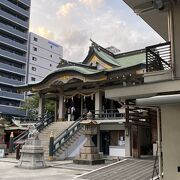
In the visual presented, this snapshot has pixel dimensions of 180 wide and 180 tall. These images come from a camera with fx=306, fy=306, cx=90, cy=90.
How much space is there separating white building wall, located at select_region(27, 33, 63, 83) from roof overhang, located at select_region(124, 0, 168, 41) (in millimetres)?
58907

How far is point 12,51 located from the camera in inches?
2721

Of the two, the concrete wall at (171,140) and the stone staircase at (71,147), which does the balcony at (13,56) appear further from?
the concrete wall at (171,140)

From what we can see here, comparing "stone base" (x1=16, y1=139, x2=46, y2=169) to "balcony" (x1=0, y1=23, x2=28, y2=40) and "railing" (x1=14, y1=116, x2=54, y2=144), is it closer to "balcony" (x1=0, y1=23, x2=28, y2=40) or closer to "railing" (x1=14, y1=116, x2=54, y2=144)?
"railing" (x1=14, y1=116, x2=54, y2=144)

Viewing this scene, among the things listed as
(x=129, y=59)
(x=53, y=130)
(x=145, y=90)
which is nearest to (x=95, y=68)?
(x=129, y=59)

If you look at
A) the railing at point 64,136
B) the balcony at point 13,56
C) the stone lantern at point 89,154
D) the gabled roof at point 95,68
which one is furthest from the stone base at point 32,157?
the balcony at point 13,56

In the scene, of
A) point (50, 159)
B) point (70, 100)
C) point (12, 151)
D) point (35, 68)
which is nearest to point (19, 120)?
point (70, 100)

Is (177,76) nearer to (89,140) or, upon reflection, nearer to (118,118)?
(89,140)

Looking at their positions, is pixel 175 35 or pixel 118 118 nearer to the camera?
pixel 175 35

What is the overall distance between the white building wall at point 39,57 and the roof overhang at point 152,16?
193 feet

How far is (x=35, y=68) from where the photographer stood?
73188 millimetres

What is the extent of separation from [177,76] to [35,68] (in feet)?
216

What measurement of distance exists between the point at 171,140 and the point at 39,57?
67.2 m

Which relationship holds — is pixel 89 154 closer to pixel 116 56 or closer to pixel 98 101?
pixel 98 101

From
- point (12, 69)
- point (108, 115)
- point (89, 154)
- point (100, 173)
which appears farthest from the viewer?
point (12, 69)
